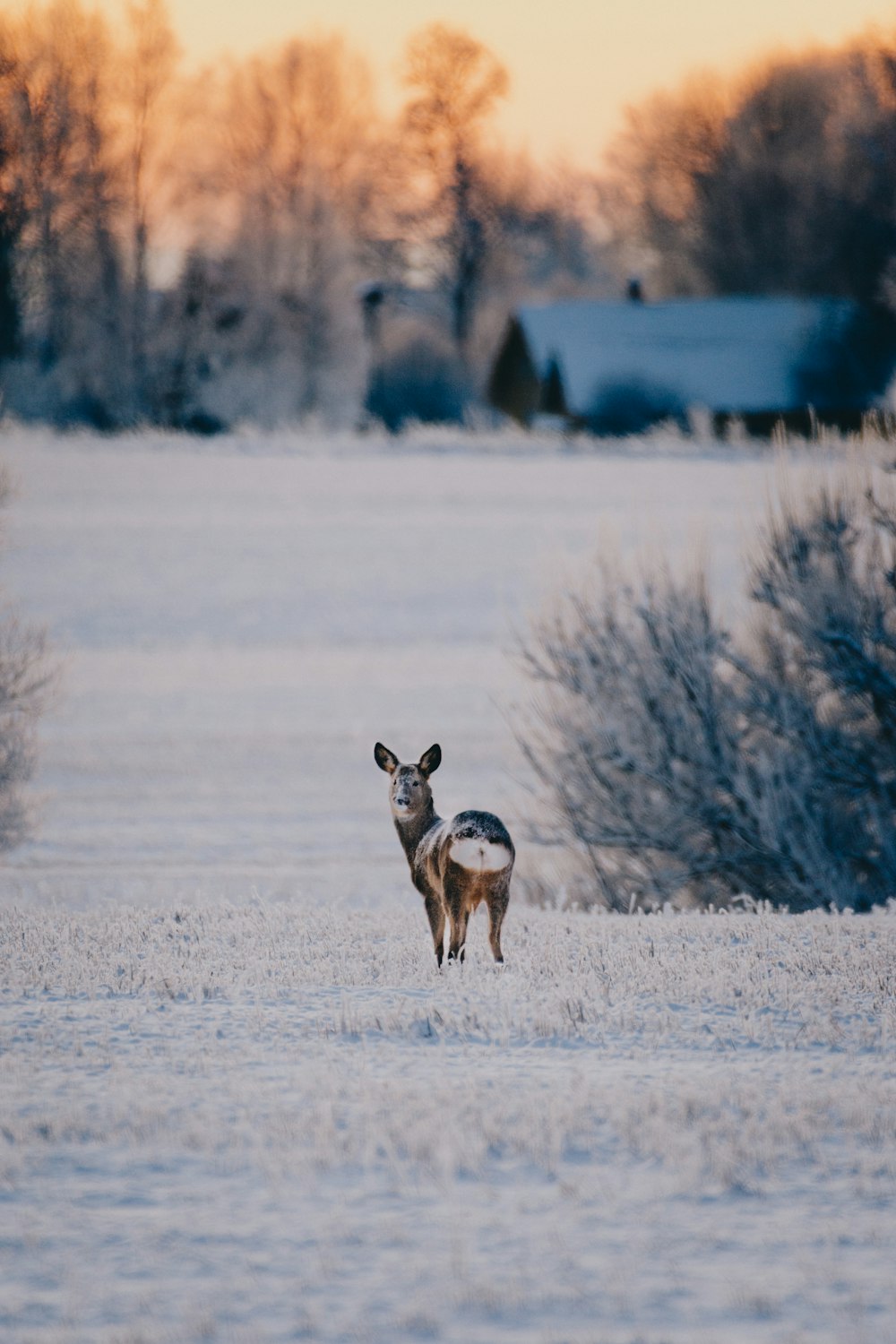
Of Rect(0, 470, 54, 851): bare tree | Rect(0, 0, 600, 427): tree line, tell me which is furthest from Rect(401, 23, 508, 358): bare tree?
Rect(0, 470, 54, 851): bare tree

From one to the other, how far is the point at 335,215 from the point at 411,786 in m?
51.5

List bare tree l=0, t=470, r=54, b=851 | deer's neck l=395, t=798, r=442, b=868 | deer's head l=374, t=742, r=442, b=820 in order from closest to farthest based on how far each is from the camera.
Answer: deer's head l=374, t=742, r=442, b=820 < deer's neck l=395, t=798, r=442, b=868 < bare tree l=0, t=470, r=54, b=851

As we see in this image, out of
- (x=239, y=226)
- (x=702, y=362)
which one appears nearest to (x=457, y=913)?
(x=702, y=362)

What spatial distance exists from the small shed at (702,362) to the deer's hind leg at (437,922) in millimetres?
38662

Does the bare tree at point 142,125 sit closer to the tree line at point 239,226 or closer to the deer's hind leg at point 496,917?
the tree line at point 239,226

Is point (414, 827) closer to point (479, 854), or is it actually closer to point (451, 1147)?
point (479, 854)

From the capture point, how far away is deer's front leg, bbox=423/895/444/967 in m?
7.01

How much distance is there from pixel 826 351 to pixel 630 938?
41345mm

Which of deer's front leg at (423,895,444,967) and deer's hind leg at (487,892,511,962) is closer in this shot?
deer's hind leg at (487,892,511,962)

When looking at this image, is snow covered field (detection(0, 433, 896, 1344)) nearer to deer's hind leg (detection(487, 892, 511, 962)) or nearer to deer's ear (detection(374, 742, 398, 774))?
deer's hind leg (detection(487, 892, 511, 962))

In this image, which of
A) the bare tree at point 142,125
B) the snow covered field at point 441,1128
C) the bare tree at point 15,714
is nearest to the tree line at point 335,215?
the bare tree at point 142,125

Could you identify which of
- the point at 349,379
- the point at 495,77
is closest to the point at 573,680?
the point at 349,379

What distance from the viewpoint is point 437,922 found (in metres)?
7.04

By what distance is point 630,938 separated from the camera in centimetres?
805
